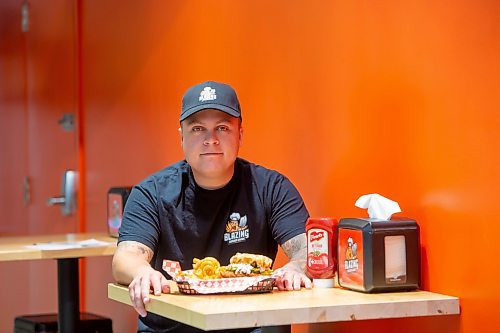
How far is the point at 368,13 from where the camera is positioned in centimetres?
310

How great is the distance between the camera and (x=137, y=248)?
10.0 feet

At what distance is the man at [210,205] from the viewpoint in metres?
3.13

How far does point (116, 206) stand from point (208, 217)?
4.33 feet

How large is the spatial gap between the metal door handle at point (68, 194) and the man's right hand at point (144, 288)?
3082 mm

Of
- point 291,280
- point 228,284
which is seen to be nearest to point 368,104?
point 291,280

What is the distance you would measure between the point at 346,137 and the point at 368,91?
20cm

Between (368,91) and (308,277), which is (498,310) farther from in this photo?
(368,91)

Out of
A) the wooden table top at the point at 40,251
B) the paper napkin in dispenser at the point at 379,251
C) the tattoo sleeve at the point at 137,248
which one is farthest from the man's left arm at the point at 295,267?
the wooden table top at the point at 40,251

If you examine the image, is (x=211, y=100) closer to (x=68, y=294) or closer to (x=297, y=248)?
(x=297, y=248)

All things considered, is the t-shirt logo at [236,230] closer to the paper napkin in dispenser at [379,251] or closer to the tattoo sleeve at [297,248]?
the tattoo sleeve at [297,248]

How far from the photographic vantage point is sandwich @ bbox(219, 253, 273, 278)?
2.68m

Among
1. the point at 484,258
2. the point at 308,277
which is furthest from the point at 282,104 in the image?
the point at 484,258

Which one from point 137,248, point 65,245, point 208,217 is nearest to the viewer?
point 137,248

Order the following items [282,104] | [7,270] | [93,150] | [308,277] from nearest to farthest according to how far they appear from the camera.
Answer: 1. [308,277]
2. [282,104]
3. [93,150]
4. [7,270]
